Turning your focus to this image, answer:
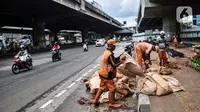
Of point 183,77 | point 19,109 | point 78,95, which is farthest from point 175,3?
point 19,109

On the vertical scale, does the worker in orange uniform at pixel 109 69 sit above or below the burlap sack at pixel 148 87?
above

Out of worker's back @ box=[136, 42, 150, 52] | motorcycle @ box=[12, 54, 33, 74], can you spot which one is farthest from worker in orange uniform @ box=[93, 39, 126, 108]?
motorcycle @ box=[12, 54, 33, 74]

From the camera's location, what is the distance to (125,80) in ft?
25.3

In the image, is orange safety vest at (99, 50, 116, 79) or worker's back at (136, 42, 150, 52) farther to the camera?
worker's back at (136, 42, 150, 52)

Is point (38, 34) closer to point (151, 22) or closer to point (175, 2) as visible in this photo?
point (175, 2)

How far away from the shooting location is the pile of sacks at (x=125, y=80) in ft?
23.0

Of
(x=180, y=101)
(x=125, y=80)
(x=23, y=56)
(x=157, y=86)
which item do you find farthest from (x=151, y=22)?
(x=180, y=101)

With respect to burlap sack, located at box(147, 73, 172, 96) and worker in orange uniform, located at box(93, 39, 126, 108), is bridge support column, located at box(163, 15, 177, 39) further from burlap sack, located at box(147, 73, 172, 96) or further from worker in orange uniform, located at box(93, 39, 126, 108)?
worker in orange uniform, located at box(93, 39, 126, 108)

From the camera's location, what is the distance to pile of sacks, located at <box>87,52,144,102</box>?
7.02 metres

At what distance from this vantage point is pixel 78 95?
7.79 meters

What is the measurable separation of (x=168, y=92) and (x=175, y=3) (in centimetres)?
2384

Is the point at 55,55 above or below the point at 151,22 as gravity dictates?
below

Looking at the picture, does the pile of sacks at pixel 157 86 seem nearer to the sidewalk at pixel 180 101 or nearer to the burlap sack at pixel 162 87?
→ the burlap sack at pixel 162 87

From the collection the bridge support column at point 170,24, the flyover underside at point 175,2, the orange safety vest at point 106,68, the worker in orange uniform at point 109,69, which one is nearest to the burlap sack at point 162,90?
the worker in orange uniform at point 109,69
